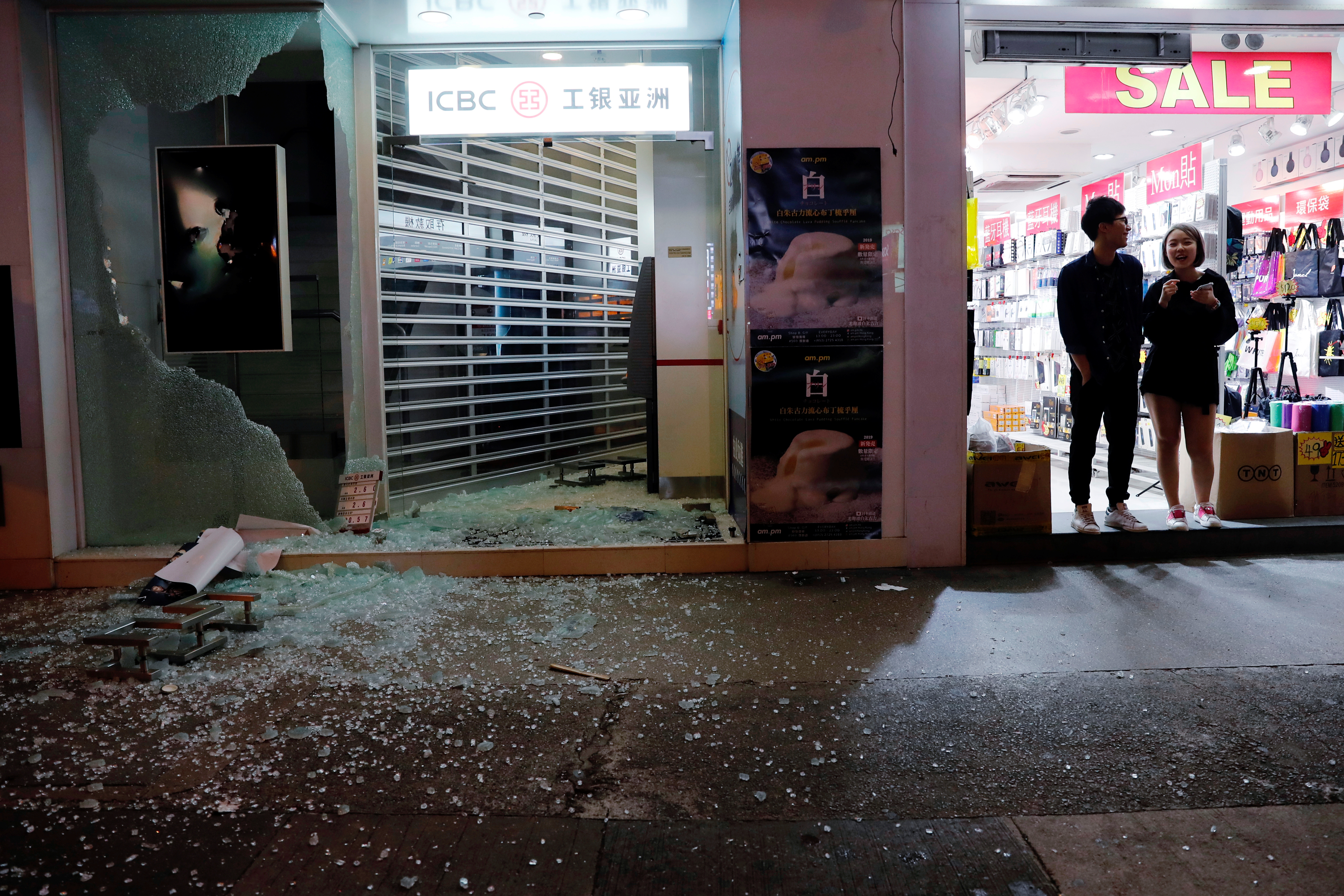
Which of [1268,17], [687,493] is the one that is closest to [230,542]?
[687,493]

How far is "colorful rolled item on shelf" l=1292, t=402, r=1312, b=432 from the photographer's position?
215 inches

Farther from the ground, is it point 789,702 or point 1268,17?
point 1268,17

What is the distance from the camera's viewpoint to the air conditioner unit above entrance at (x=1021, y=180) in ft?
35.4

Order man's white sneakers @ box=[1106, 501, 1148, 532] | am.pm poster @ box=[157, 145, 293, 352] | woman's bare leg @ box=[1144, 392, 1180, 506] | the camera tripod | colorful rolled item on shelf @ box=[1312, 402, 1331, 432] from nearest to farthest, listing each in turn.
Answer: am.pm poster @ box=[157, 145, 293, 352] < man's white sneakers @ box=[1106, 501, 1148, 532] < woman's bare leg @ box=[1144, 392, 1180, 506] < colorful rolled item on shelf @ box=[1312, 402, 1331, 432] < the camera tripod

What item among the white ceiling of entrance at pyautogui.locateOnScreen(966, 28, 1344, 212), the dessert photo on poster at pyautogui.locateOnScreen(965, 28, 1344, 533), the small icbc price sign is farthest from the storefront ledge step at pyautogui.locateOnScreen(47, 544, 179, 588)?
the white ceiling of entrance at pyautogui.locateOnScreen(966, 28, 1344, 212)

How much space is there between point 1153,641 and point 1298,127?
7.61m

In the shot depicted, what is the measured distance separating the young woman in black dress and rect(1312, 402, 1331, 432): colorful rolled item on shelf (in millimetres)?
726

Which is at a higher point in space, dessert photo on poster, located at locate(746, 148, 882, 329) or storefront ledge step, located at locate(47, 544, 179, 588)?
dessert photo on poster, located at locate(746, 148, 882, 329)

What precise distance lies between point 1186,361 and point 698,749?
414cm

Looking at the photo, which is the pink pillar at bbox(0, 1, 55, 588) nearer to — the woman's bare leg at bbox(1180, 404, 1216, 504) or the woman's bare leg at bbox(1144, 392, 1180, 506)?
the woman's bare leg at bbox(1144, 392, 1180, 506)

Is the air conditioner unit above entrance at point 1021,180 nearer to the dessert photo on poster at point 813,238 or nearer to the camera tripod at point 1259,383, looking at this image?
the camera tripod at point 1259,383

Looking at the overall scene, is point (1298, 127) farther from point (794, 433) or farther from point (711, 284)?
point (794, 433)

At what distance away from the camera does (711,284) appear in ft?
20.8

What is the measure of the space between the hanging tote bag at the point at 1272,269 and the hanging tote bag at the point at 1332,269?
32 cm
